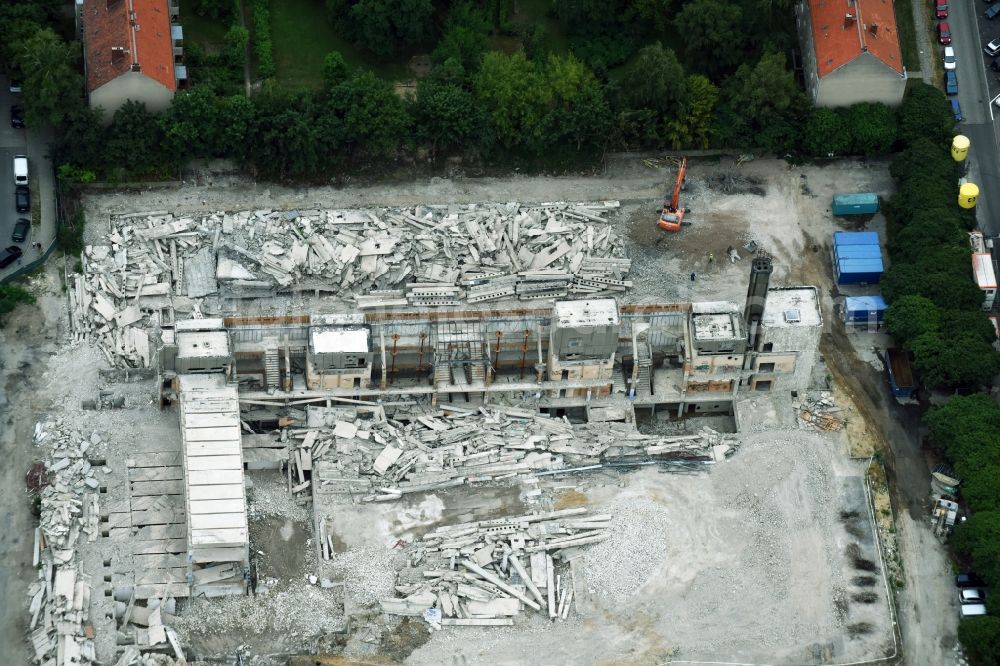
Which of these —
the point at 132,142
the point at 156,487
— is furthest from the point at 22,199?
the point at 156,487

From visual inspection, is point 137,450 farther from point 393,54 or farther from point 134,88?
point 393,54

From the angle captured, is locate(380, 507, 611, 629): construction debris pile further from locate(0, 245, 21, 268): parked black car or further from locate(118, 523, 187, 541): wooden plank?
locate(0, 245, 21, 268): parked black car

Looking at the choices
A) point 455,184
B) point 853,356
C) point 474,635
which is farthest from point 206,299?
point 853,356

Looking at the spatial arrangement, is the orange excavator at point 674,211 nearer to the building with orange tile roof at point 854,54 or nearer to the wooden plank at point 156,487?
the building with orange tile roof at point 854,54

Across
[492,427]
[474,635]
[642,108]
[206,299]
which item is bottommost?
[474,635]

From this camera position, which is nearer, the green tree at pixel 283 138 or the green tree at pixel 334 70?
the green tree at pixel 283 138

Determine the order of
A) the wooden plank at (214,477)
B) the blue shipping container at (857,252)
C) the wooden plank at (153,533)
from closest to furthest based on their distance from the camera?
the wooden plank at (214,477) → the wooden plank at (153,533) → the blue shipping container at (857,252)

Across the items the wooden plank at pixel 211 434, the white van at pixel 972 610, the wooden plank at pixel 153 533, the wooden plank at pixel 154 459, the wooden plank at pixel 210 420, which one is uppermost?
the wooden plank at pixel 210 420

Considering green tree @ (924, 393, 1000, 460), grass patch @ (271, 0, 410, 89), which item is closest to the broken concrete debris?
grass patch @ (271, 0, 410, 89)

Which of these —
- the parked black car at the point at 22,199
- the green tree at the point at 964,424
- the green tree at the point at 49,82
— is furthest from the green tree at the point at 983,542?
the green tree at the point at 49,82
